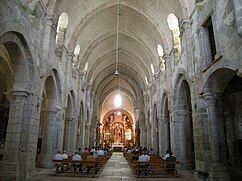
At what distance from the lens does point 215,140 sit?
9641mm

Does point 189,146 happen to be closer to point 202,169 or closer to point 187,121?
point 187,121

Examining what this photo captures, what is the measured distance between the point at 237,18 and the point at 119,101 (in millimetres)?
40154

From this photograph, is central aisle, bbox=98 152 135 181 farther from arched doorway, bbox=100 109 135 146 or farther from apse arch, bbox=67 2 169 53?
arched doorway, bbox=100 109 135 146

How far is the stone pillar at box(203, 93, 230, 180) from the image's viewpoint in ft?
30.1

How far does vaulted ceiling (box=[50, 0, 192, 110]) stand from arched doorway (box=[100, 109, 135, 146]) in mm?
18023

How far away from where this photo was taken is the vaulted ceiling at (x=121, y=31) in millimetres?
16480

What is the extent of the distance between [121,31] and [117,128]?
1169 inches

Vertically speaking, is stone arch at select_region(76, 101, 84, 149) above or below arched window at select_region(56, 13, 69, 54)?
below

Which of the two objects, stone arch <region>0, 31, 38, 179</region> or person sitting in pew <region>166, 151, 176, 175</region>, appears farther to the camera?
person sitting in pew <region>166, 151, 176, 175</region>

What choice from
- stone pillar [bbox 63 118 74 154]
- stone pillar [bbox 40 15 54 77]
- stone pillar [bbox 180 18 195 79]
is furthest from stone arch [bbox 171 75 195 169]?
stone pillar [bbox 63 118 74 154]

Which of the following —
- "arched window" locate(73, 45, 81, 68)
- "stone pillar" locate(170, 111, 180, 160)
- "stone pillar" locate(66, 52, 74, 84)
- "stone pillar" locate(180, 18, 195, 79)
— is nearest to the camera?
"stone pillar" locate(180, 18, 195, 79)

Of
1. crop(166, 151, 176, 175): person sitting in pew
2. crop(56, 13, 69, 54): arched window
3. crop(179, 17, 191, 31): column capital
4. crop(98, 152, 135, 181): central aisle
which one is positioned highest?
crop(56, 13, 69, 54): arched window

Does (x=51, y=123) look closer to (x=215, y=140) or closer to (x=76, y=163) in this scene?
(x=76, y=163)

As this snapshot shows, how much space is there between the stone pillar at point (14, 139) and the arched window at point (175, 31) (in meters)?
10.8
